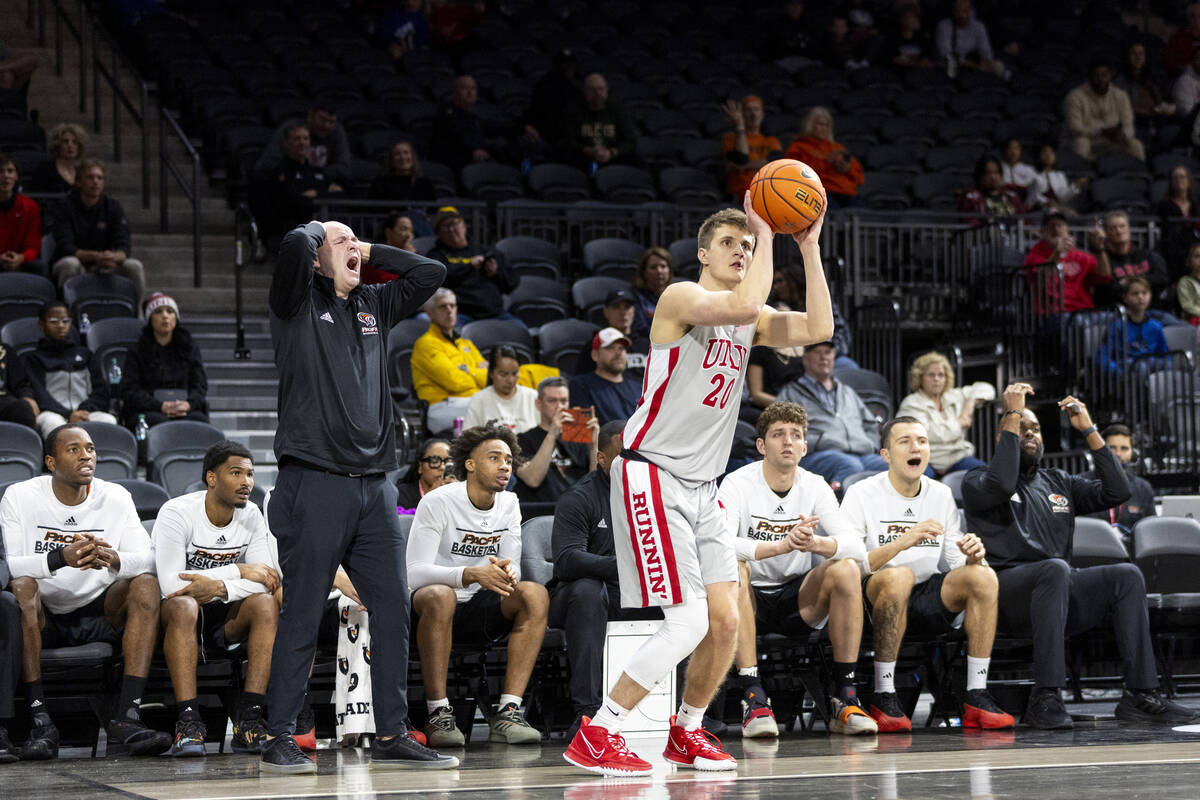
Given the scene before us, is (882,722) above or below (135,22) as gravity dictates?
below

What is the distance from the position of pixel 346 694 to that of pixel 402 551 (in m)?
1.17

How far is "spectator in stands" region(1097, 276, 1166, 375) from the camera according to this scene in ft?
35.2

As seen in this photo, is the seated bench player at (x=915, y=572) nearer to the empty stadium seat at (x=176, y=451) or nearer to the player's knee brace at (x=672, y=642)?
the player's knee brace at (x=672, y=642)

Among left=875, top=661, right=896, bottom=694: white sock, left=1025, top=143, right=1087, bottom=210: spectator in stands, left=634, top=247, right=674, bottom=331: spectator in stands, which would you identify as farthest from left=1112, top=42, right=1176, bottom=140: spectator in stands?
left=875, top=661, right=896, bottom=694: white sock

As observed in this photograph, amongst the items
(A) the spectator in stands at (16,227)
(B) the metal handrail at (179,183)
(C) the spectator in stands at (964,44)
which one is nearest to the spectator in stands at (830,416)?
(B) the metal handrail at (179,183)

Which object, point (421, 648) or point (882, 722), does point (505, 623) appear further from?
point (882, 722)

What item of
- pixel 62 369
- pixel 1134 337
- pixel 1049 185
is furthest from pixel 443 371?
pixel 1049 185

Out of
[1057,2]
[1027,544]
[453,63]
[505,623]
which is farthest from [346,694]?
[1057,2]

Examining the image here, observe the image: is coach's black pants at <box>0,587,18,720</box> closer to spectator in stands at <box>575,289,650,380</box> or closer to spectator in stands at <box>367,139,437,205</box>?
spectator in stands at <box>575,289,650,380</box>

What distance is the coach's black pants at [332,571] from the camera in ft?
16.6

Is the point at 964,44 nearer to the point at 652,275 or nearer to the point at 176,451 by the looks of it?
the point at 652,275

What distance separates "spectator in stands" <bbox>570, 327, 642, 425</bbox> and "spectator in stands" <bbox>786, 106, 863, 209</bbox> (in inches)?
170

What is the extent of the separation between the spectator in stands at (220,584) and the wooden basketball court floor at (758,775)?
269 mm

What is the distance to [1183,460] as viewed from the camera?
10.6 m
